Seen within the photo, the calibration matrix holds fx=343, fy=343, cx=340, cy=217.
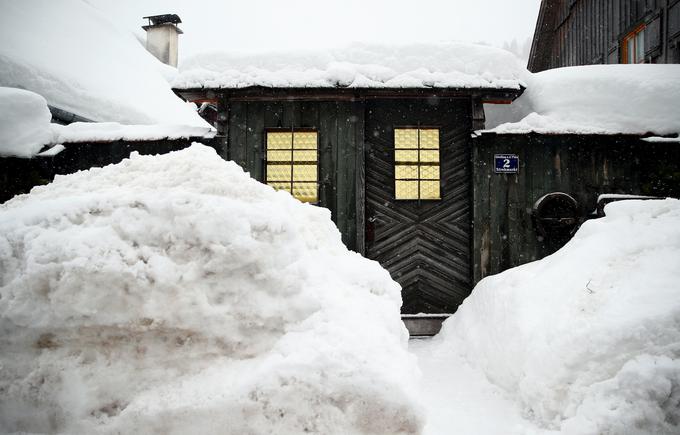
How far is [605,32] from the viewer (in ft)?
29.7

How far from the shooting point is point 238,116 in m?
6.35

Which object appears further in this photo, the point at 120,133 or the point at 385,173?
the point at 385,173

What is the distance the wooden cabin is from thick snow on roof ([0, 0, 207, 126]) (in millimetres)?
8002

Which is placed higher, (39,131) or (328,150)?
(39,131)

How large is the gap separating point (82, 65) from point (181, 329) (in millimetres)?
16711

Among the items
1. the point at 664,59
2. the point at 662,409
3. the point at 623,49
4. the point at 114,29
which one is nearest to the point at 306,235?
the point at 662,409

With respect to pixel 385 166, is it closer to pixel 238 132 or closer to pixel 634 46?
pixel 238 132

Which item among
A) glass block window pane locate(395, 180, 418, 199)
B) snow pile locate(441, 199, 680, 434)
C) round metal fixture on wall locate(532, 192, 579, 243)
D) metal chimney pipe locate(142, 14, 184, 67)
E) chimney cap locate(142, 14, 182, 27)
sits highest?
chimney cap locate(142, 14, 182, 27)

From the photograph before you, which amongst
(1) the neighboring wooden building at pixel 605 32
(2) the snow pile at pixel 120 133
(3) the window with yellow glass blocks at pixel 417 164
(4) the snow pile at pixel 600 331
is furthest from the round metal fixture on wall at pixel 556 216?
(2) the snow pile at pixel 120 133

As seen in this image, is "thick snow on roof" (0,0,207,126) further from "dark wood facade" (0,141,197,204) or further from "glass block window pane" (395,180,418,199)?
"glass block window pane" (395,180,418,199)

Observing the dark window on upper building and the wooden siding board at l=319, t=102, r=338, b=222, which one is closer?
the wooden siding board at l=319, t=102, r=338, b=222

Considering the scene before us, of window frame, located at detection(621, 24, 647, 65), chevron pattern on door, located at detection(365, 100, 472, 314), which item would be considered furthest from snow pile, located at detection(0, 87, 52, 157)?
window frame, located at detection(621, 24, 647, 65)

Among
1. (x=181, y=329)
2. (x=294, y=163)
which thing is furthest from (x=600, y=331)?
(x=294, y=163)

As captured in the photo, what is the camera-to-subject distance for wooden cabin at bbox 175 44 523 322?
20.5 ft
